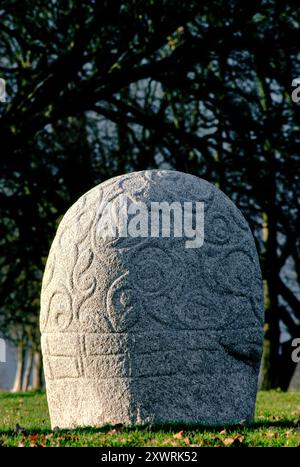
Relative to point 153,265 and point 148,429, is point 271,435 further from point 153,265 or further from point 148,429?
point 153,265

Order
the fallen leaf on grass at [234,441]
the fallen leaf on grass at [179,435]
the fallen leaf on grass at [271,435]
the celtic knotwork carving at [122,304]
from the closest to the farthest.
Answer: the fallen leaf on grass at [234,441], the fallen leaf on grass at [179,435], the fallen leaf on grass at [271,435], the celtic knotwork carving at [122,304]

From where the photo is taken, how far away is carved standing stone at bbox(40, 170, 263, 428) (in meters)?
6.62

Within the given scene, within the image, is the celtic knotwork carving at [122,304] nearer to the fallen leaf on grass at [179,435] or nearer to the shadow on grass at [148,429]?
the shadow on grass at [148,429]

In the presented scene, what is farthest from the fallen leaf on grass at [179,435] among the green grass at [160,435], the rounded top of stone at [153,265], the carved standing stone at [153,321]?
the rounded top of stone at [153,265]

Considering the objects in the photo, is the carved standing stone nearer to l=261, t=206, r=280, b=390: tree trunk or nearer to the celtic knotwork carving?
the celtic knotwork carving

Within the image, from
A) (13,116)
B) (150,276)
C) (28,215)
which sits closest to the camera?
(150,276)

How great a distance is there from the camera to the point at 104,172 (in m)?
17.1

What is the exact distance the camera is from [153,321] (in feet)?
21.6

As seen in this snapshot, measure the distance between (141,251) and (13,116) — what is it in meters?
6.49

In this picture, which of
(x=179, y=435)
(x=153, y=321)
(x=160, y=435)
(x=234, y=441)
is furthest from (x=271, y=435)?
(x=153, y=321)

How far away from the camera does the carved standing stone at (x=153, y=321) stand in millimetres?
6621

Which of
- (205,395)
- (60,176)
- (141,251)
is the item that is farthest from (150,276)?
(60,176)

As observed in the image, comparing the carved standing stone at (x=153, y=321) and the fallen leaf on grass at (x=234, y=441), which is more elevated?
the carved standing stone at (x=153, y=321)
